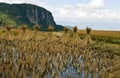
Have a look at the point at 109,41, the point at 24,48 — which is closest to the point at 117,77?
the point at 24,48

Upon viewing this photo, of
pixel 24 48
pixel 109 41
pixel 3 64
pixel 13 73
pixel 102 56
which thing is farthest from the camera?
pixel 109 41

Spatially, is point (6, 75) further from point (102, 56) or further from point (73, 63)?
point (102, 56)

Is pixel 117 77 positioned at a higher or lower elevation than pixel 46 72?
higher

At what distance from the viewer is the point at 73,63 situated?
2933 inches

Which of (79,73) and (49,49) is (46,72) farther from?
(49,49)

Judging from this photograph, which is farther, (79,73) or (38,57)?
(38,57)

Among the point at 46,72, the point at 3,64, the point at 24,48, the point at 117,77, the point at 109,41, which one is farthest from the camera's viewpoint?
the point at 109,41

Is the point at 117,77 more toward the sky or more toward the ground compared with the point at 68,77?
more toward the sky

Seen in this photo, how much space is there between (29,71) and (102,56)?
35395 millimetres

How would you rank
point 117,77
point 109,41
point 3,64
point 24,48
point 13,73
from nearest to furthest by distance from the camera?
point 117,77 < point 13,73 < point 3,64 < point 24,48 < point 109,41

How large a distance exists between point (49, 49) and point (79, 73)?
19370 mm

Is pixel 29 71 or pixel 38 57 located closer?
pixel 29 71

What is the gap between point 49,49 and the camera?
272 feet

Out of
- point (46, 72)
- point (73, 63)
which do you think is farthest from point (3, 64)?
point (73, 63)
